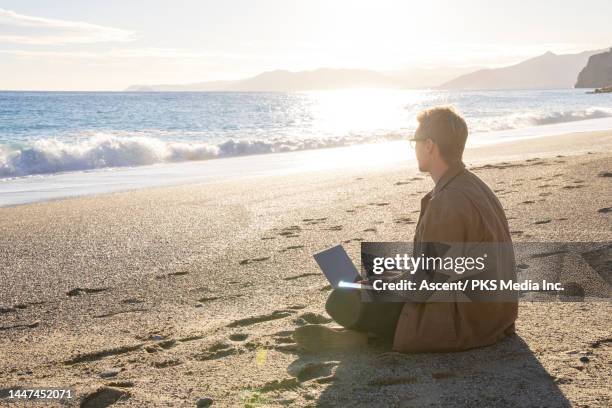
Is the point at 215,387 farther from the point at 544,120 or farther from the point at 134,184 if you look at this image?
the point at 544,120

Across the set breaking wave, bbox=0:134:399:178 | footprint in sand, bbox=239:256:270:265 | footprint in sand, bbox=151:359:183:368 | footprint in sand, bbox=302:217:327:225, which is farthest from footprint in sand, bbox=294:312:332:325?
breaking wave, bbox=0:134:399:178

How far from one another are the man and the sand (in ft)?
0.39

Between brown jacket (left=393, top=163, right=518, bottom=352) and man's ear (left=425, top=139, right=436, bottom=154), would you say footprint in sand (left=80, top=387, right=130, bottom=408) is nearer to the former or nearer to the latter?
brown jacket (left=393, top=163, right=518, bottom=352)

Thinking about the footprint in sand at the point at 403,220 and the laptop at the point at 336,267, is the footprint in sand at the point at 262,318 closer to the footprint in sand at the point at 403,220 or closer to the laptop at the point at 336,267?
the laptop at the point at 336,267

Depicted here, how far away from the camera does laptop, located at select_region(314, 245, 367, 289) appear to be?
3736 millimetres

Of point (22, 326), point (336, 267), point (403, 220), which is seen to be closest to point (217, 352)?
point (336, 267)

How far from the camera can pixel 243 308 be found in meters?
4.69

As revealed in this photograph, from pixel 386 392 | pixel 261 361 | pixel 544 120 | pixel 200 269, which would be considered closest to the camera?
pixel 386 392

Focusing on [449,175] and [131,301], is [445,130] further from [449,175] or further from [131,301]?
[131,301]

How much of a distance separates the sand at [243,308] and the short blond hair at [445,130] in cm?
111

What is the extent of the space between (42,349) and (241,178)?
8.53m

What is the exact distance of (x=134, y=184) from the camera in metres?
12.3

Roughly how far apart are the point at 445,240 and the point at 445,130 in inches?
22.3

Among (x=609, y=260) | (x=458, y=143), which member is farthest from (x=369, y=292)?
(x=609, y=260)
